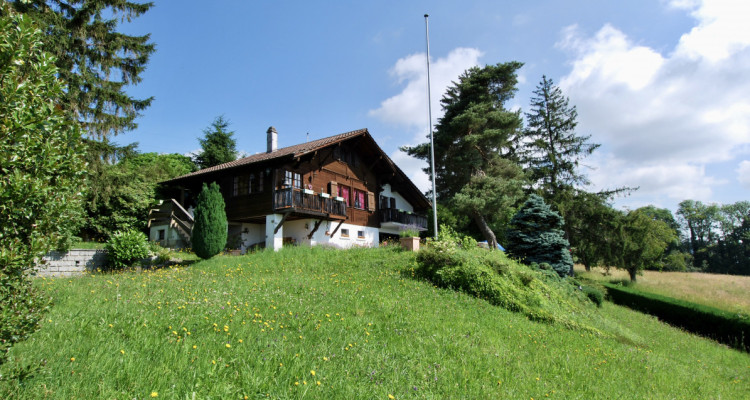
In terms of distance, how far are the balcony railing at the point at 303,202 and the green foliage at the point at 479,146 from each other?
1007 centimetres

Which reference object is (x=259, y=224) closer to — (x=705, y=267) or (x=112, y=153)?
(x=112, y=153)

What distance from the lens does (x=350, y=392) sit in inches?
177

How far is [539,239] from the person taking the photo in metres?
18.5

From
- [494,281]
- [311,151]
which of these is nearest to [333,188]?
[311,151]

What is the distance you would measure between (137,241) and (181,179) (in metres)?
9.06

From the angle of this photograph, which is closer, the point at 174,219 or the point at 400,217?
the point at 174,219

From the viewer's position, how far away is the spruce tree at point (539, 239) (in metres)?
18.2

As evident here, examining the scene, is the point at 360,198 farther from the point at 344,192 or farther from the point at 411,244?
the point at 411,244

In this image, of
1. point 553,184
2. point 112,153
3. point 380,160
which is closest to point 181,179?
point 112,153

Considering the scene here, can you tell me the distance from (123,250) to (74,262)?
5.93 feet

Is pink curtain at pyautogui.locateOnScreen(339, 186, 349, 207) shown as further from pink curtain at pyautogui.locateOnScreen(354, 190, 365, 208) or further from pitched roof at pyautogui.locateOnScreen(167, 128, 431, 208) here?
pitched roof at pyautogui.locateOnScreen(167, 128, 431, 208)

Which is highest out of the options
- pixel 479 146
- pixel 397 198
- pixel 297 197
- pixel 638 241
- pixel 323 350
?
pixel 479 146

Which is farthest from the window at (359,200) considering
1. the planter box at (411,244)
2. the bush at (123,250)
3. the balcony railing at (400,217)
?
the bush at (123,250)

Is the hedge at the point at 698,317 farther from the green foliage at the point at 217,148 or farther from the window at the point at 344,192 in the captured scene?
the green foliage at the point at 217,148
